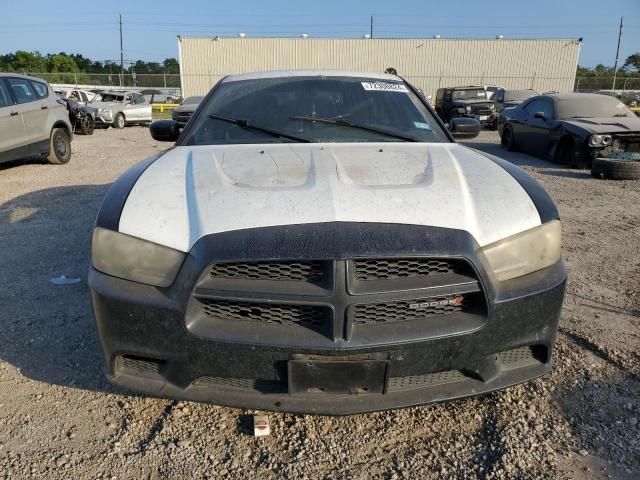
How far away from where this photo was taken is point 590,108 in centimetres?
970

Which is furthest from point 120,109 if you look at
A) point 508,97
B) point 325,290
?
point 325,290

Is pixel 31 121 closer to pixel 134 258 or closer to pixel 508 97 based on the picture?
pixel 134 258

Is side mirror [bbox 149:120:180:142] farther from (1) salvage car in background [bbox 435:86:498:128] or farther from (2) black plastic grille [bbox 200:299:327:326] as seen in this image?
(1) salvage car in background [bbox 435:86:498:128]

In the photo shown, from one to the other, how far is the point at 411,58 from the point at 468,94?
18264 millimetres

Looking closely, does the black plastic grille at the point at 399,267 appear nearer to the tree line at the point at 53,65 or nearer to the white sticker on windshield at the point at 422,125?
the white sticker on windshield at the point at 422,125

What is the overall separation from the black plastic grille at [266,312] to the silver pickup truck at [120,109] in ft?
63.7

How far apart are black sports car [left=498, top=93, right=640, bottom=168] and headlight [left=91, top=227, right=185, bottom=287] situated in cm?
858

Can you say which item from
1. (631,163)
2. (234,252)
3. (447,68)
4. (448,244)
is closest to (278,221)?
(234,252)

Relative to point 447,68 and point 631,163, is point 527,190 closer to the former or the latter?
point 631,163

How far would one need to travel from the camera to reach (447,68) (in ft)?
119

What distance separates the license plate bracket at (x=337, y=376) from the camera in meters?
1.86

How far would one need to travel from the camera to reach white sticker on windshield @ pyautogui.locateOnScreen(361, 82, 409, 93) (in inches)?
139

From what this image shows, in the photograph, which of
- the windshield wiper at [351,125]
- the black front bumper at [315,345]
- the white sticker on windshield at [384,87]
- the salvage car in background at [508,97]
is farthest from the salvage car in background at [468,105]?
the black front bumper at [315,345]

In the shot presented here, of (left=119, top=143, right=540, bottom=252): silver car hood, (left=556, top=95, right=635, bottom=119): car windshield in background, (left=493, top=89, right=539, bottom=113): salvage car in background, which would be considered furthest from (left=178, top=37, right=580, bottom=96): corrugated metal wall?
(left=119, top=143, right=540, bottom=252): silver car hood
